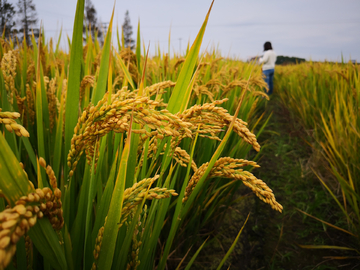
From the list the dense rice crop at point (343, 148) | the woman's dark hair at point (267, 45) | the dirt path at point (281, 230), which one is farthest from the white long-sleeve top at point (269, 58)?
the dirt path at point (281, 230)

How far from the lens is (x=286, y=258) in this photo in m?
1.98

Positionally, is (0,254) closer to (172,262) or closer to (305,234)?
(172,262)

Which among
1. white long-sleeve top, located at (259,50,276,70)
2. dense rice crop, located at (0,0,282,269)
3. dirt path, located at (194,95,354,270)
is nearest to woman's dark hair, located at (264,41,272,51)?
white long-sleeve top, located at (259,50,276,70)

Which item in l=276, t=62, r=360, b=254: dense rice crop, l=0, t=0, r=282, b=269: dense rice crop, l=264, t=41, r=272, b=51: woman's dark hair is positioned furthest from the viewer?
l=264, t=41, r=272, b=51: woman's dark hair

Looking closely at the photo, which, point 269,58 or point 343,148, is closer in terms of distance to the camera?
point 343,148

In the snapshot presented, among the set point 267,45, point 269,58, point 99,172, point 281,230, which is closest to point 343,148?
point 281,230

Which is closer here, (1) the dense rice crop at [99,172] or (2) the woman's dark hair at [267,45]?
(1) the dense rice crop at [99,172]

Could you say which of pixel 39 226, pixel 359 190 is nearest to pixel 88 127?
pixel 39 226

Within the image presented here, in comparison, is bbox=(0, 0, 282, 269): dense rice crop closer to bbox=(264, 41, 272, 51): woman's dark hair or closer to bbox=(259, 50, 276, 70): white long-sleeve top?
bbox=(259, 50, 276, 70): white long-sleeve top

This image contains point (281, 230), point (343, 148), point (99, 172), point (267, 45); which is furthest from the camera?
point (267, 45)

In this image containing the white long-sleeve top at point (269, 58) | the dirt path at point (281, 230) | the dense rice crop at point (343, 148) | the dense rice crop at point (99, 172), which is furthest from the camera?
the white long-sleeve top at point (269, 58)

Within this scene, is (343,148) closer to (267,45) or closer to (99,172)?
(99,172)

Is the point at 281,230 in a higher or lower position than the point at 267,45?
lower

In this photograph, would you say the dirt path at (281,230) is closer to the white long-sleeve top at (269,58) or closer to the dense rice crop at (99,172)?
the dense rice crop at (99,172)
